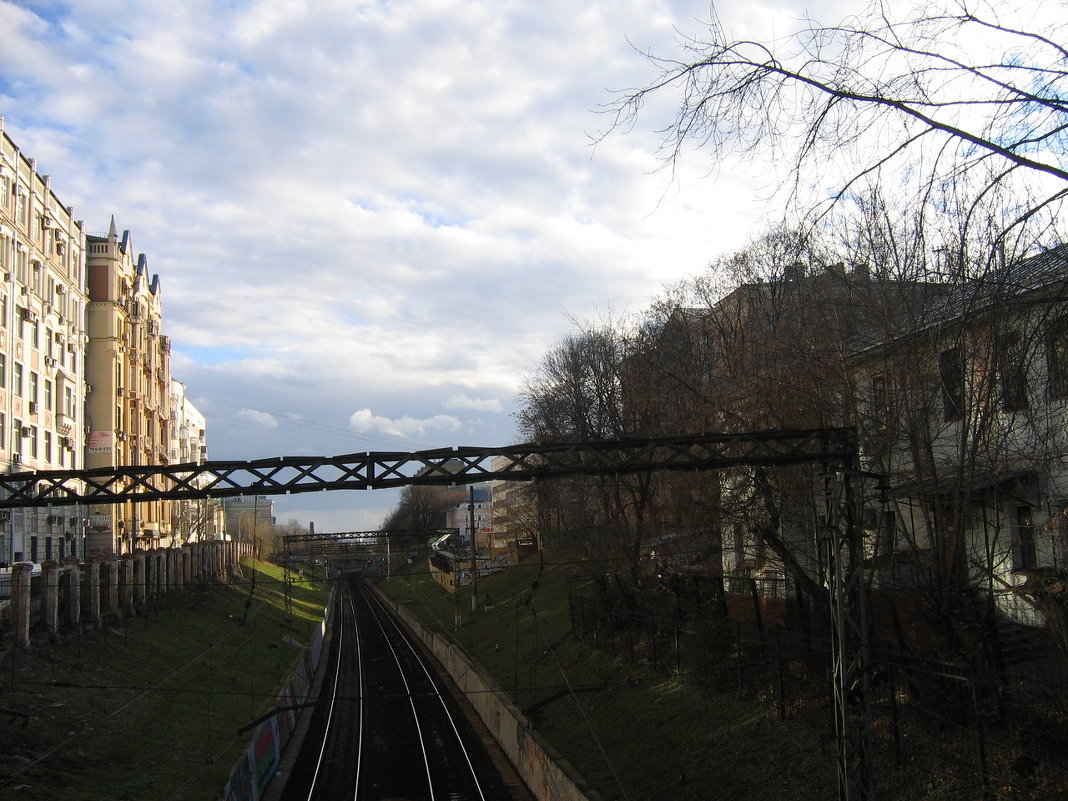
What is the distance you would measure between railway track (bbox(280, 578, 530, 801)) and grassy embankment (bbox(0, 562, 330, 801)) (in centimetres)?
227

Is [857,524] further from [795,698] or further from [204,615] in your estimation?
[204,615]

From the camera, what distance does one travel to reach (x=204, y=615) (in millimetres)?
41812

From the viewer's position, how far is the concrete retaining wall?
19625 mm

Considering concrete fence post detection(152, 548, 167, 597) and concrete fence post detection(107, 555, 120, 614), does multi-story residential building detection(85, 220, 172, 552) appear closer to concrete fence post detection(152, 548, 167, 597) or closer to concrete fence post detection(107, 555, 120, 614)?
concrete fence post detection(152, 548, 167, 597)

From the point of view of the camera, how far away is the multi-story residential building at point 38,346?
130 ft

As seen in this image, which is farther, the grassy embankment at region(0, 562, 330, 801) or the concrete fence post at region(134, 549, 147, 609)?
the concrete fence post at region(134, 549, 147, 609)

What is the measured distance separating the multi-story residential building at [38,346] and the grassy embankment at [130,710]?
10297 millimetres

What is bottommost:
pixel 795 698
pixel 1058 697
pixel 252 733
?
pixel 252 733

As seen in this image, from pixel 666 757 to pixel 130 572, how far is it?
2203 centimetres

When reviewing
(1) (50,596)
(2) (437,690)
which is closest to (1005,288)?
(1) (50,596)

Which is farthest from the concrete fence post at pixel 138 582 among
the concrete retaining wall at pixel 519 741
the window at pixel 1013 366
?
the window at pixel 1013 366

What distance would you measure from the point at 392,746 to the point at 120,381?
37.8 m

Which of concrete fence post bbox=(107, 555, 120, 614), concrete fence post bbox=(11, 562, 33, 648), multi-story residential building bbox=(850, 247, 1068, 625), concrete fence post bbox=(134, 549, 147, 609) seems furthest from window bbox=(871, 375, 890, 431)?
concrete fence post bbox=(134, 549, 147, 609)

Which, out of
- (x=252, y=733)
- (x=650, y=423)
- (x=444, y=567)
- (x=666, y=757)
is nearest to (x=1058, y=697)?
(x=666, y=757)
